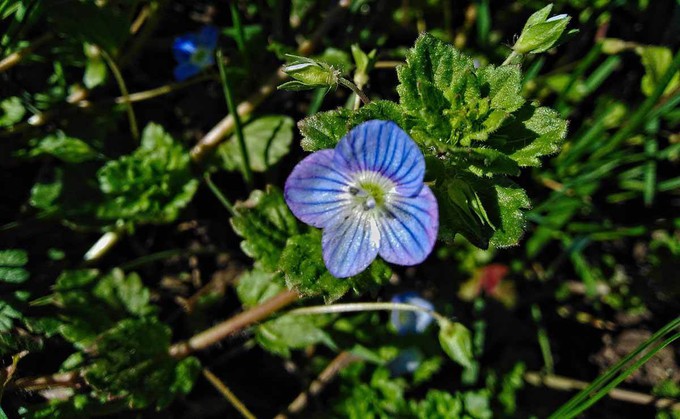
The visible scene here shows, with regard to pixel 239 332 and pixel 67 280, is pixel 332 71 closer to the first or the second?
pixel 239 332

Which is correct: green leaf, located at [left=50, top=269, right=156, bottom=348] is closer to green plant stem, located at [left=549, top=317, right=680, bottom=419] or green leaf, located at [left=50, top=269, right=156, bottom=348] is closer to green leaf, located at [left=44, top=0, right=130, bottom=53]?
green leaf, located at [left=44, top=0, right=130, bottom=53]

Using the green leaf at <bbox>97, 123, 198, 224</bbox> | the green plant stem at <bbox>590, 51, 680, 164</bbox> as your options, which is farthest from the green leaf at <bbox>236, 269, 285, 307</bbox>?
the green plant stem at <bbox>590, 51, 680, 164</bbox>

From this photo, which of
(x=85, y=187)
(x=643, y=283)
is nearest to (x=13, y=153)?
(x=85, y=187)

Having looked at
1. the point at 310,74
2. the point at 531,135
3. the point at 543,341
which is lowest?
the point at 543,341

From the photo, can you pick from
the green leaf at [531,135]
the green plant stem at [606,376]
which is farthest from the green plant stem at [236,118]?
the green plant stem at [606,376]

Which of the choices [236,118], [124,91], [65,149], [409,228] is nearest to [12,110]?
[65,149]

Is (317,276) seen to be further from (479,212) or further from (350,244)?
(479,212)
